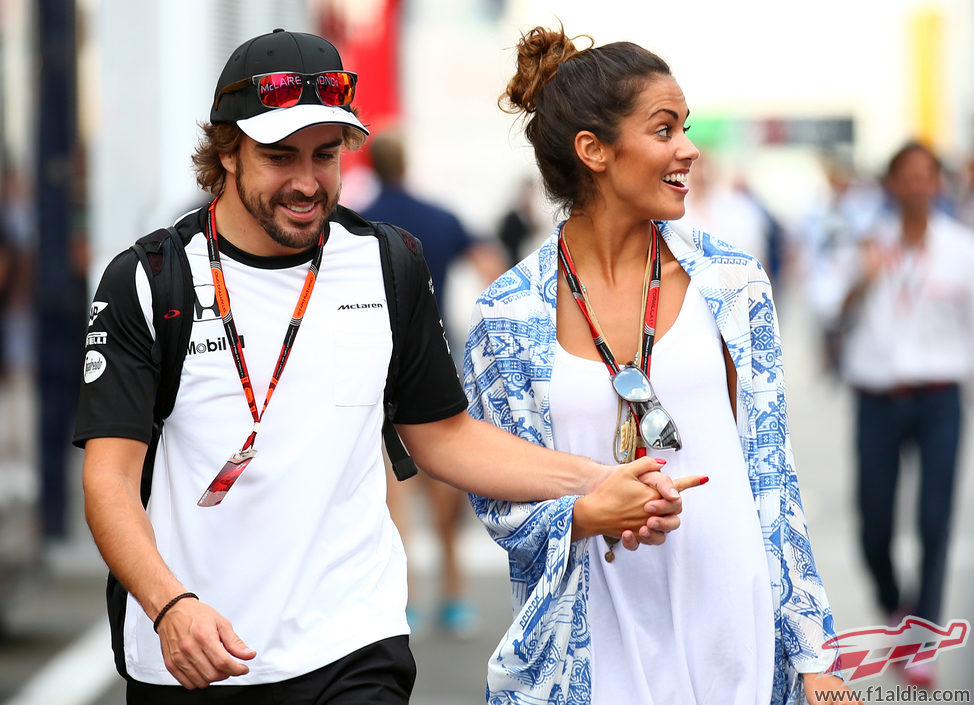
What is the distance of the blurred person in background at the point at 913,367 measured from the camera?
6707 mm

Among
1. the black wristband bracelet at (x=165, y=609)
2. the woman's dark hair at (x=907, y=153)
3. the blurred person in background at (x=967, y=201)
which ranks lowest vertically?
the black wristband bracelet at (x=165, y=609)

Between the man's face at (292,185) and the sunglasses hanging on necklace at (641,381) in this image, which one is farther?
the sunglasses hanging on necklace at (641,381)

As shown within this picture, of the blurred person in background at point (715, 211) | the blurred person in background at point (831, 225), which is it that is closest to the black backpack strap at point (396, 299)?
the blurred person in background at point (715, 211)

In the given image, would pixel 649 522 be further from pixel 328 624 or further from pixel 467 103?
pixel 467 103

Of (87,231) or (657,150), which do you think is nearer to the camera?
(657,150)

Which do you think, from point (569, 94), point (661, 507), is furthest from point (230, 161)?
point (661, 507)

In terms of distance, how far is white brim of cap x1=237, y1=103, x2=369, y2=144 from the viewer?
306 centimetres

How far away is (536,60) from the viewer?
3697 millimetres

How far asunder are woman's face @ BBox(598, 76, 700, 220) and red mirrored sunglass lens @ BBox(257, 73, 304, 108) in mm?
786

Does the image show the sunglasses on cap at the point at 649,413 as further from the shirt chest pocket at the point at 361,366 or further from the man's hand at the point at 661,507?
the shirt chest pocket at the point at 361,366

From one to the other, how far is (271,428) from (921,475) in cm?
438

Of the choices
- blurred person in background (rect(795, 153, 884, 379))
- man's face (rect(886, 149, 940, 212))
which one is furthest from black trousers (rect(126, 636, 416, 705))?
blurred person in background (rect(795, 153, 884, 379))

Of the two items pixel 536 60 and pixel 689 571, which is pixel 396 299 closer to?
pixel 536 60

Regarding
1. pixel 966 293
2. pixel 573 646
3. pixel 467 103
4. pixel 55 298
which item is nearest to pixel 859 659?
pixel 573 646
